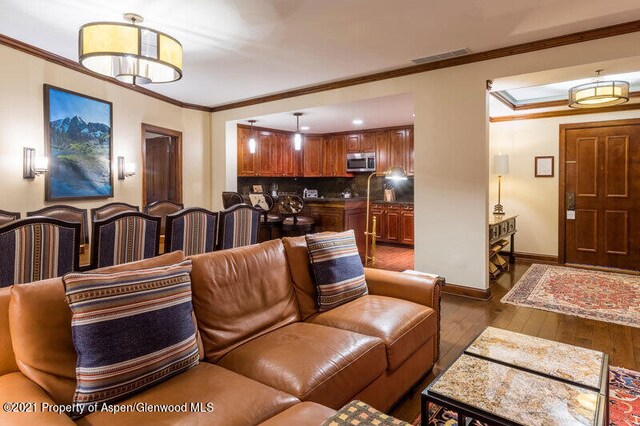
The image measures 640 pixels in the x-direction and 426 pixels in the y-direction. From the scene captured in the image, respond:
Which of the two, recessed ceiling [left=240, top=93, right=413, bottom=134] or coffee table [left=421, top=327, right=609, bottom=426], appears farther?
recessed ceiling [left=240, top=93, right=413, bottom=134]

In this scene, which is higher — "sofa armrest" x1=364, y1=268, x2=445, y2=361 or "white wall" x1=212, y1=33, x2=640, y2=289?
"white wall" x1=212, y1=33, x2=640, y2=289

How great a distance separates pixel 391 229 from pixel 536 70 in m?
4.43

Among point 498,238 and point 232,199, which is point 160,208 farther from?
point 498,238

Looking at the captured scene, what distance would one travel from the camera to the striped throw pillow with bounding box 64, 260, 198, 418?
1289mm

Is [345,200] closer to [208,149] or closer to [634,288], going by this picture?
[208,149]

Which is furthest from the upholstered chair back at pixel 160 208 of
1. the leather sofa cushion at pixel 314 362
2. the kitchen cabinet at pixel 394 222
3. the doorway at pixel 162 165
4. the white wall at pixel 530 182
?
the white wall at pixel 530 182

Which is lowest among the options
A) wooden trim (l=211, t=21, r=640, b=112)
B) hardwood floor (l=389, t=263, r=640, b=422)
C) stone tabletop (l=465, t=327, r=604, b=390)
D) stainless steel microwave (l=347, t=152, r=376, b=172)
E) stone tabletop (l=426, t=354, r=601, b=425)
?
hardwood floor (l=389, t=263, r=640, b=422)

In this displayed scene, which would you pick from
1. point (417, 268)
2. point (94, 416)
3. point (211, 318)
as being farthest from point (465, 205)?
point (94, 416)

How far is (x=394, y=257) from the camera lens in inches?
257

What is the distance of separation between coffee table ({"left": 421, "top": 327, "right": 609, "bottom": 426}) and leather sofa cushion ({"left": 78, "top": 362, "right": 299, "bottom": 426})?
25.2 inches

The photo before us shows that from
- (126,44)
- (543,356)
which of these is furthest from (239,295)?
(126,44)

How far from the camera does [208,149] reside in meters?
6.57

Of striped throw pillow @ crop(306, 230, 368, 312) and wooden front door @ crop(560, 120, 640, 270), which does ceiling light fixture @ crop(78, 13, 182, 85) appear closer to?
striped throw pillow @ crop(306, 230, 368, 312)

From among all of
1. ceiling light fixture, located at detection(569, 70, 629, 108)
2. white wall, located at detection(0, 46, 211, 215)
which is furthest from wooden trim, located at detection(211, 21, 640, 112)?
white wall, located at detection(0, 46, 211, 215)
